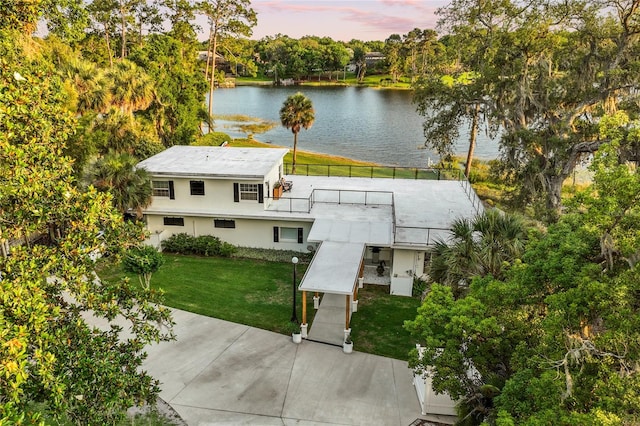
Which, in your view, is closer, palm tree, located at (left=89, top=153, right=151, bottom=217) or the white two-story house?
the white two-story house

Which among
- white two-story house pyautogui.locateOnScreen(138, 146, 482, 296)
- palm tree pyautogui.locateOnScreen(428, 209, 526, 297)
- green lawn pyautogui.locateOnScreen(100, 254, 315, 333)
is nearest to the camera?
palm tree pyautogui.locateOnScreen(428, 209, 526, 297)

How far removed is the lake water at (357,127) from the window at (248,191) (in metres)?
28.5

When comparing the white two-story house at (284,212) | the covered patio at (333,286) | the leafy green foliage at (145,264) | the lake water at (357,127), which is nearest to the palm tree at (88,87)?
the white two-story house at (284,212)

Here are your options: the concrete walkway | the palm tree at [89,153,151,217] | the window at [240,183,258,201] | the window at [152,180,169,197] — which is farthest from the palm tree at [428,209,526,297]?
the window at [152,180,169,197]

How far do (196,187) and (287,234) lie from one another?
5104 mm

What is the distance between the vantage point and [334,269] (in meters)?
17.4

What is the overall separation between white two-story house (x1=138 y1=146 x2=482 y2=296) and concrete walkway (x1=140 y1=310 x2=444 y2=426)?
5582 millimetres

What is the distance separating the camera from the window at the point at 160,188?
23359mm

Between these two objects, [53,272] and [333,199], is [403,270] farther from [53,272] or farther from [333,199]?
[53,272]

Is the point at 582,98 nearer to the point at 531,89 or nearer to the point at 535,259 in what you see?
the point at 531,89

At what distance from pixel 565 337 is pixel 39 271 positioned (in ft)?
28.2

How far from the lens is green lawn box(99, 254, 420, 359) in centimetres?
1694

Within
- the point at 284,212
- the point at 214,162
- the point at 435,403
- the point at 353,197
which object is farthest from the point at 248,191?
the point at 435,403

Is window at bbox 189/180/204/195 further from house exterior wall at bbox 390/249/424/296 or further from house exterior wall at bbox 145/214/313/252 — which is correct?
house exterior wall at bbox 390/249/424/296
